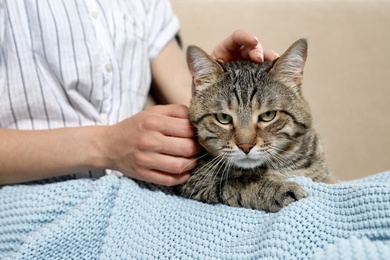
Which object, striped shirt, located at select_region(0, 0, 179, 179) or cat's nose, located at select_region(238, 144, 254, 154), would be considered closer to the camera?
cat's nose, located at select_region(238, 144, 254, 154)

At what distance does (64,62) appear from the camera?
43.0 inches

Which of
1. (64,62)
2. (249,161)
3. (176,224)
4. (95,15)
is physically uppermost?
(95,15)

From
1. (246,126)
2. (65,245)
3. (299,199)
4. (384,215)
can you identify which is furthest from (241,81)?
(65,245)

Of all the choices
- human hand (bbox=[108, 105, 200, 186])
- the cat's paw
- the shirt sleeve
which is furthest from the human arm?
the shirt sleeve

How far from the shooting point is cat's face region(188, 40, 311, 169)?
903 millimetres

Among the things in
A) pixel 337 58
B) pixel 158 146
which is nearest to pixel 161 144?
pixel 158 146

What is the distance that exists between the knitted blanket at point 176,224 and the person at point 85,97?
0.06 metres

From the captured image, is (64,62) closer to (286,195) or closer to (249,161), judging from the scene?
(249,161)

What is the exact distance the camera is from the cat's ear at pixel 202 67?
94 cm

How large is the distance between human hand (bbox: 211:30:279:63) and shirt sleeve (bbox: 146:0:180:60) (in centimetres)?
28

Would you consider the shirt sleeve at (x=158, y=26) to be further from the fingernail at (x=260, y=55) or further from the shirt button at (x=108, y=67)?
the fingernail at (x=260, y=55)

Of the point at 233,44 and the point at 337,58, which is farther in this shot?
the point at 337,58

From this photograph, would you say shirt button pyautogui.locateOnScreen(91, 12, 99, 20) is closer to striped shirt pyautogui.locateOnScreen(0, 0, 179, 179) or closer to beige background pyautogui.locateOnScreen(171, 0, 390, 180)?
striped shirt pyautogui.locateOnScreen(0, 0, 179, 179)

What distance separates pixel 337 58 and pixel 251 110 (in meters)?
0.72
